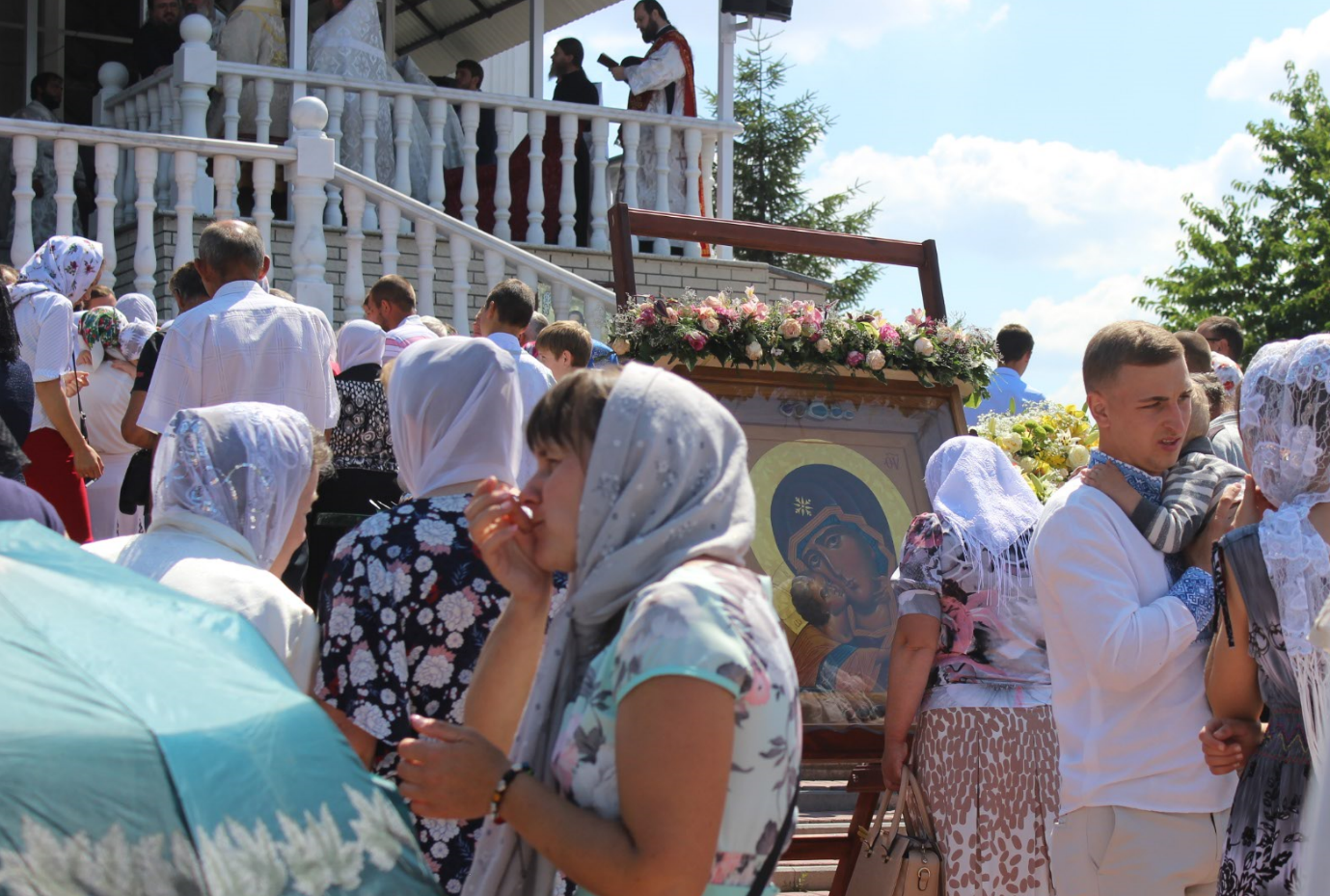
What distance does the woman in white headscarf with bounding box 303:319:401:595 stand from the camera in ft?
18.7

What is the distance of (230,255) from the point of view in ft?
18.5

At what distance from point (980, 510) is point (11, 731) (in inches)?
132

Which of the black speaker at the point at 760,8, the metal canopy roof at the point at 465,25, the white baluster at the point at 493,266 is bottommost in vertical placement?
the white baluster at the point at 493,266

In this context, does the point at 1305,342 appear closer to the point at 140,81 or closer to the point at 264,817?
the point at 264,817

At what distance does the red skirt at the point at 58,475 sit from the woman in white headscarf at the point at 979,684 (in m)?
3.57

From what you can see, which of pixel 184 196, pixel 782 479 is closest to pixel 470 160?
pixel 184 196

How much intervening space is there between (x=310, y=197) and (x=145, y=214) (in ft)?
3.17

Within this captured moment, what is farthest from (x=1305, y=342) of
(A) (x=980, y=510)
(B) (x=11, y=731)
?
(B) (x=11, y=731)

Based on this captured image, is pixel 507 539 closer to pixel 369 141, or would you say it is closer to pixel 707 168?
pixel 369 141

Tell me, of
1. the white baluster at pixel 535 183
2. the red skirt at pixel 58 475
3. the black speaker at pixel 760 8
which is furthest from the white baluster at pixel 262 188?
the black speaker at pixel 760 8

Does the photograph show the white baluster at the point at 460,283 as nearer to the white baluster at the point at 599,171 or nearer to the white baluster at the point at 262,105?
the white baluster at the point at 262,105

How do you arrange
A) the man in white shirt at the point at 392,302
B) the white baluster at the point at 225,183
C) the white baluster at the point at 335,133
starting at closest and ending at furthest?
the man in white shirt at the point at 392,302
the white baluster at the point at 225,183
the white baluster at the point at 335,133

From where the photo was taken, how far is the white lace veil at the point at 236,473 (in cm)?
315

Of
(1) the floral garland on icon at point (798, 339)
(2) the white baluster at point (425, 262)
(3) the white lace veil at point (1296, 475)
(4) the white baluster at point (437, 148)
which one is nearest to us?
(3) the white lace veil at point (1296, 475)
